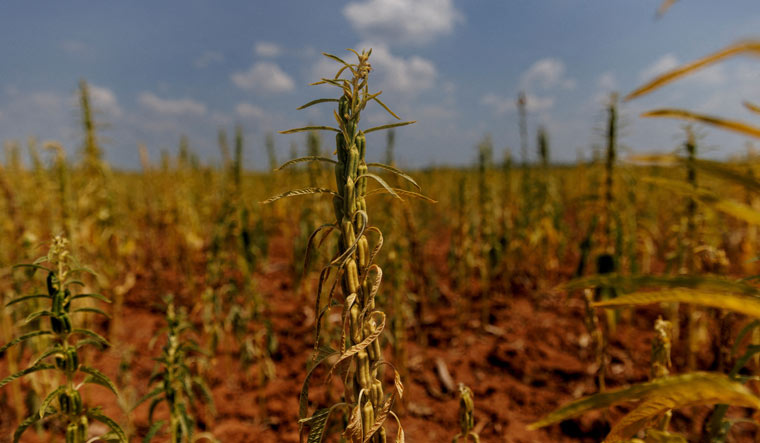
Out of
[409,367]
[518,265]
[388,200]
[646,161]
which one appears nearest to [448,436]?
[409,367]

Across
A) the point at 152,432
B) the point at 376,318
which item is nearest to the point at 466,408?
the point at 376,318

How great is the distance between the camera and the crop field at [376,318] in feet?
2.86

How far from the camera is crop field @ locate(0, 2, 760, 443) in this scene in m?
0.87

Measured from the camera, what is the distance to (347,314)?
33.9 inches

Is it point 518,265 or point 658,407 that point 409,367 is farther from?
point 658,407

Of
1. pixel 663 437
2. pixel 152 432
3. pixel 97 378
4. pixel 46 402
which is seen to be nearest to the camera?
pixel 663 437

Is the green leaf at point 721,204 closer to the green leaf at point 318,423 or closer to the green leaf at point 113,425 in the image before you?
the green leaf at point 318,423

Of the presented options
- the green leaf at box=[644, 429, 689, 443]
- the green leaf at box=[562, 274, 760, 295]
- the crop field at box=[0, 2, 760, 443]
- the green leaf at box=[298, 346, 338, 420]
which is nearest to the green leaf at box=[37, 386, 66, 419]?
the crop field at box=[0, 2, 760, 443]

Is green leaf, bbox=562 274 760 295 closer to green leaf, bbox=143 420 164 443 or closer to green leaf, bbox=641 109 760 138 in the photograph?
green leaf, bbox=641 109 760 138

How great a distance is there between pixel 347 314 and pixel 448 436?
2.10m

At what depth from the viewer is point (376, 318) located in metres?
1.66

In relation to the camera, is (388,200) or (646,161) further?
(388,200)

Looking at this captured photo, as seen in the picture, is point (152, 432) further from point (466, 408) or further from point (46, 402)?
point (466, 408)

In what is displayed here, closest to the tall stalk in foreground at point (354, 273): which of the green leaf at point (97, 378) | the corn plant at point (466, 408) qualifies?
the corn plant at point (466, 408)
